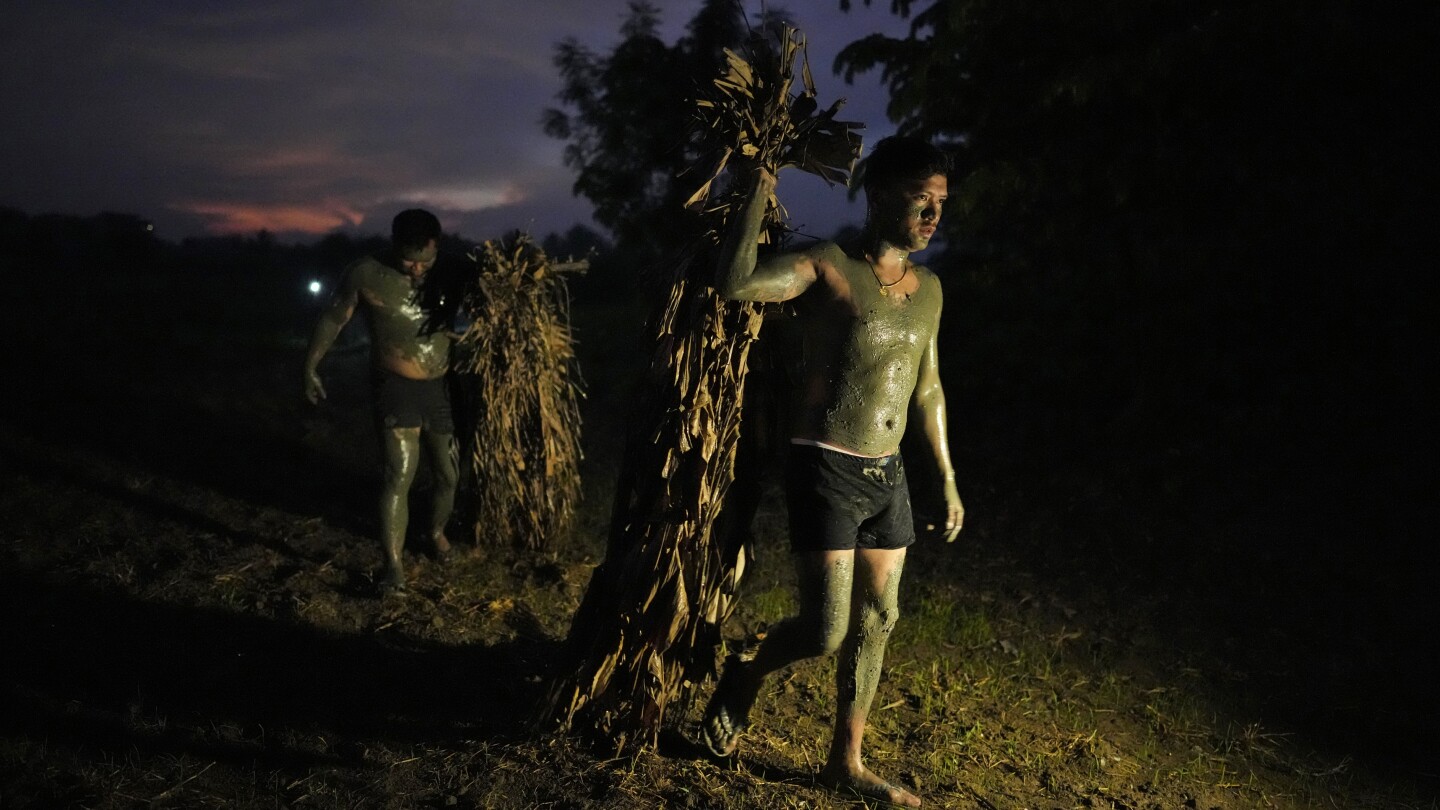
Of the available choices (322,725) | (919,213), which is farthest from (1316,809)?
(322,725)

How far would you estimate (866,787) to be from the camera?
3227 mm

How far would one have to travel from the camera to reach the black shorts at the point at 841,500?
2965mm

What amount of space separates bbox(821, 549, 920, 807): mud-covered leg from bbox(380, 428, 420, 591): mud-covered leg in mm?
2863

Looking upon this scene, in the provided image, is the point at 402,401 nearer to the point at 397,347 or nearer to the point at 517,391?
the point at 397,347

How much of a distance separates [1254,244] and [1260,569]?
2.67 meters

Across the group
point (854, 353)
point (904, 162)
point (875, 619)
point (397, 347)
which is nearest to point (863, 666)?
point (875, 619)

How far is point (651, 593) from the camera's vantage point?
10.4 feet

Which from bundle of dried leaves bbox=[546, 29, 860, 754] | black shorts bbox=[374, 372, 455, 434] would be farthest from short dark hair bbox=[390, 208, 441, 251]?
bundle of dried leaves bbox=[546, 29, 860, 754]

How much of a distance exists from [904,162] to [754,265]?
0.60 metres

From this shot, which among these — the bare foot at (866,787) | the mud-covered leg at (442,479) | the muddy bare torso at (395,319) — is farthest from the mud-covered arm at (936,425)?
the mud-covered leg at (442,479)

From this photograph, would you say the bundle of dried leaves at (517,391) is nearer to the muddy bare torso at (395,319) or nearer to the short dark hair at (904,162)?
the muddy bare torso at (395,319)

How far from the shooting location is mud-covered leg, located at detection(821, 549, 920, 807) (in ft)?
10.3

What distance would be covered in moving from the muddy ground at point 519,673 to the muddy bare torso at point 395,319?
1289 mm

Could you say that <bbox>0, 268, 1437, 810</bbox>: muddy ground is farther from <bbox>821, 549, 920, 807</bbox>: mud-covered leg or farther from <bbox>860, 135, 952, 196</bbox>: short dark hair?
<bbox>860, 135, 952, 196</bbox>: short dark hair
